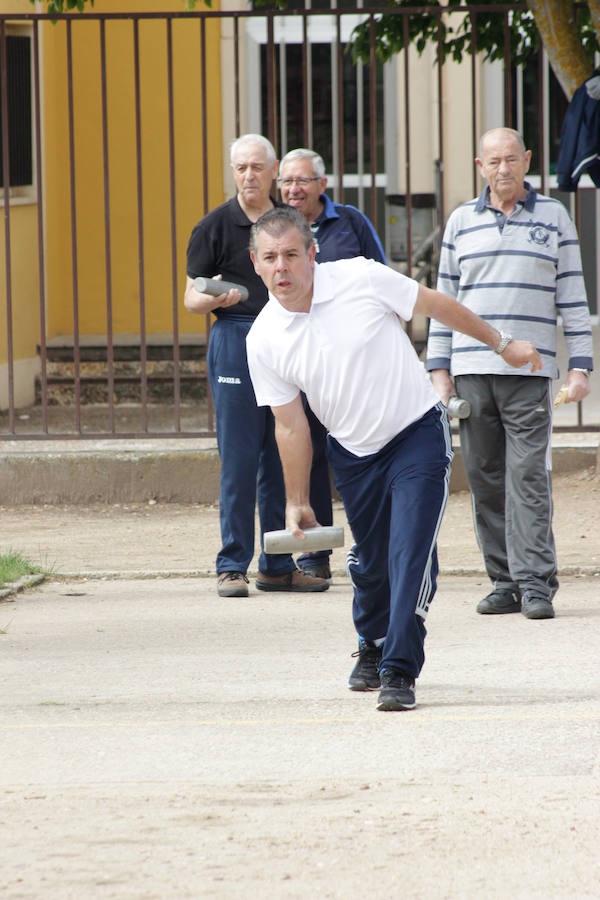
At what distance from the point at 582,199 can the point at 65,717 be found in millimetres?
10341

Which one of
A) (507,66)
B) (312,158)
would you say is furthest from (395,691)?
(507,66)

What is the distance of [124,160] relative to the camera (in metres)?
13.0

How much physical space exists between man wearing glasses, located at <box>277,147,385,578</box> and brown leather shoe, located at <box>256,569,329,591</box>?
0.35 meters

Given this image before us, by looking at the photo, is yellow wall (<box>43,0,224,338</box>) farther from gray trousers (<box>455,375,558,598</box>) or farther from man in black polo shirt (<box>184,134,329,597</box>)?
gray trousers (<box>455,375,558,598</box>)

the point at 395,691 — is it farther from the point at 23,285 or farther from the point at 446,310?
the point at 23,285

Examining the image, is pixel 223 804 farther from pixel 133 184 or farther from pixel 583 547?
pixel 133 184

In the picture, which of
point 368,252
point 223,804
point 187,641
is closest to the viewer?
point 223,804

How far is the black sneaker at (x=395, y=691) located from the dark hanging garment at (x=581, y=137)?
418cm

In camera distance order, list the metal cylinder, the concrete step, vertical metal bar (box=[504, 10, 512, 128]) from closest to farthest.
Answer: the metal cylinder
vertical metal bar (box=[504, 10, 512, 128])
the concrete step

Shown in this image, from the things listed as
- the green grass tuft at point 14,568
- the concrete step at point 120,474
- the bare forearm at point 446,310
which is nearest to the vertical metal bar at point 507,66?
the concrete step at point 120,474

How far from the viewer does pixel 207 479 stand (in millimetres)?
9141

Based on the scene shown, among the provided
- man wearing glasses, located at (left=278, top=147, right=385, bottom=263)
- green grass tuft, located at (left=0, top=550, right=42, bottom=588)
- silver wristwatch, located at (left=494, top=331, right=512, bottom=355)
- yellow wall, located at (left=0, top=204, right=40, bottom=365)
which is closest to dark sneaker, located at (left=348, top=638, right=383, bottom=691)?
silver wristwatch, located at (left=494, top=331, right=512, bottom=355)

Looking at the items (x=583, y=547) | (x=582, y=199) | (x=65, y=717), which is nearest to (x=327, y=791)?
(x=65, y=717)

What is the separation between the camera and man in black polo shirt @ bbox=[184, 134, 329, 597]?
659 cm
